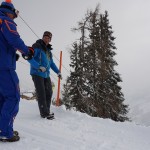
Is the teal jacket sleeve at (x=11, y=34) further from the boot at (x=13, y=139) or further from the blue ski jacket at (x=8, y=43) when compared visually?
the boot at (x=13, y=139)

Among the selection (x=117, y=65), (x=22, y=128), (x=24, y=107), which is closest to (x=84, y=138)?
(x=22, y=128)

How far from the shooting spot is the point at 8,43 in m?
4.23

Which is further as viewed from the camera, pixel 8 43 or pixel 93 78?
pixel 93 78

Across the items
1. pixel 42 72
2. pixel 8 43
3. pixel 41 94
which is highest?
pixel 8 43

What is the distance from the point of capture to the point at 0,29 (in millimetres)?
4164

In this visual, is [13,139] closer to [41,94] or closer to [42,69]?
[42,69]

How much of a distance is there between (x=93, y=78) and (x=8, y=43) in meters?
19.4

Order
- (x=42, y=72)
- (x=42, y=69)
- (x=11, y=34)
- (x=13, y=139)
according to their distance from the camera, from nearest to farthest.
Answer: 1. (x=11, y=34)
2. (x=13, y=139)
3. (x=42, y=69)
4. (x=42, y=72)

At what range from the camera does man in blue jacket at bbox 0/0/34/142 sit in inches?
164

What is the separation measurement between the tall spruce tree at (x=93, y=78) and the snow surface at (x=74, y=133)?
14539 mm

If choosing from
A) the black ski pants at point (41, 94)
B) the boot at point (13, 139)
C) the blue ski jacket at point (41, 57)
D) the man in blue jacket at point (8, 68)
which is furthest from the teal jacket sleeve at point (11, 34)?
the black ski pants at point (41, 94)

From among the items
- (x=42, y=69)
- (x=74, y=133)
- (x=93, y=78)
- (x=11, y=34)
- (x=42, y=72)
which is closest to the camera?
(x=11, y=34)

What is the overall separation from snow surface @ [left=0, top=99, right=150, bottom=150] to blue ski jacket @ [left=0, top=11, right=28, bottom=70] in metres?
1.17

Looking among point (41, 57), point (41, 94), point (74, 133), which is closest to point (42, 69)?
point (41, 57)
